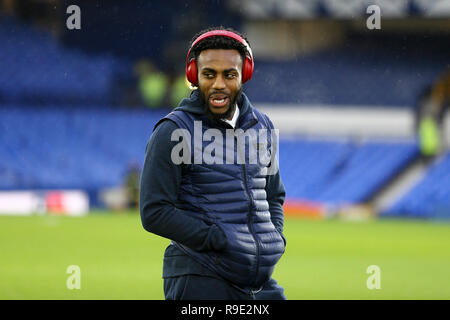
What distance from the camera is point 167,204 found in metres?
3.54

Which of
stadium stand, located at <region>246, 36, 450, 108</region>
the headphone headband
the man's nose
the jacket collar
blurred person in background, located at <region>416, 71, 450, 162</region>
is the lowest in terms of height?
the jacket collar

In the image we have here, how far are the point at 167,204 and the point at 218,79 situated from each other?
609 millimetres

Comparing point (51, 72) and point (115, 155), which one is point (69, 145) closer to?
point (115, 155)

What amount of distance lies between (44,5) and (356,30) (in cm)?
1224

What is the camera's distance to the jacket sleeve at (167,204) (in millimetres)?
3506

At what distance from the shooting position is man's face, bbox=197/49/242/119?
361 centimetres

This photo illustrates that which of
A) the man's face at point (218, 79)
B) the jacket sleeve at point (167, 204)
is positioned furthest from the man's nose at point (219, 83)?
the jacket sleeve at point (167, 204)

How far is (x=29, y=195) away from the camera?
2178 cm

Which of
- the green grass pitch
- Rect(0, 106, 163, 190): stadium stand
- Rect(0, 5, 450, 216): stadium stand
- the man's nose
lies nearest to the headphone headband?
the man's nose

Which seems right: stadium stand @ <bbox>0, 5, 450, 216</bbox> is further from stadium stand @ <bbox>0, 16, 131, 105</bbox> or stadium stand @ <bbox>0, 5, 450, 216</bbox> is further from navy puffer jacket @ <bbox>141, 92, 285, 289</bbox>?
navy puffer jacket @ <bbox>141, 92, 285, 289</bbox>

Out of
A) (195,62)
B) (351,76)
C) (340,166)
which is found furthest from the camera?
(351,76)

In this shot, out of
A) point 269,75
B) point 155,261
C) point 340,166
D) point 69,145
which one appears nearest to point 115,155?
point 69,145

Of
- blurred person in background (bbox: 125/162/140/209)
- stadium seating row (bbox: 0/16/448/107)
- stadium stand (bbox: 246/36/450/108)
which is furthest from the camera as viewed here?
stadium stand (bbox: 246/36/450/108)

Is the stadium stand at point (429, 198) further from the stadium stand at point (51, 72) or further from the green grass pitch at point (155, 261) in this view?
the stadium stand at point (51, 72)
